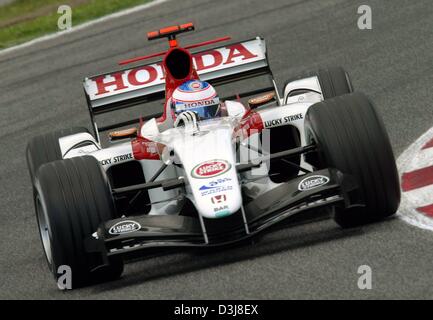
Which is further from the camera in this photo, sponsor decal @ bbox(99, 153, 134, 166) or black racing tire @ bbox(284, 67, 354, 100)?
black racing tire @ bbox(284, 67, 354, 100)

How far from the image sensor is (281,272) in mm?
7531

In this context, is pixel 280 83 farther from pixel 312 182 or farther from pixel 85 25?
pixel 312 182

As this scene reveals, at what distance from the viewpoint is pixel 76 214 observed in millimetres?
8141

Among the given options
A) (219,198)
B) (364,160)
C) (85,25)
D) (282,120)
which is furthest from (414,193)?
(85,25)


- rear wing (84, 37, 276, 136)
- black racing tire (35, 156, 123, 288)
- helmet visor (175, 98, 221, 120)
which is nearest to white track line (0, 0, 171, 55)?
rear wing (84, 37, 276, 136)

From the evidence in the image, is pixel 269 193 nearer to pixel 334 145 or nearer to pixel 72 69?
pixel 334 145

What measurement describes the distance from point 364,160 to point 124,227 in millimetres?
1550

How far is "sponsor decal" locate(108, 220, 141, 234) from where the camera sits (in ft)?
26.2

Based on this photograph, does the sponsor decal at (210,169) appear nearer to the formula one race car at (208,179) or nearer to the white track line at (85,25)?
the formula one race car at (208,179)

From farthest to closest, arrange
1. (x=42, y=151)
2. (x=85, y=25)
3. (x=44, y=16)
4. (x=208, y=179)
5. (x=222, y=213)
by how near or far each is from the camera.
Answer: (x=44, y=16)
(x=85, y=25)
(x=42, y=151)
(x=208, y=179)
(x=222, y=213)

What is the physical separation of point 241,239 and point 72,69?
9.66 meters

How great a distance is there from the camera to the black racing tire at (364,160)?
821 cm

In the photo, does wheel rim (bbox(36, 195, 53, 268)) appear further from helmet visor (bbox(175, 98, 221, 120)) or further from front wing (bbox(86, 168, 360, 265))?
helmet visor (bbox(175, 98, 221, 120))
